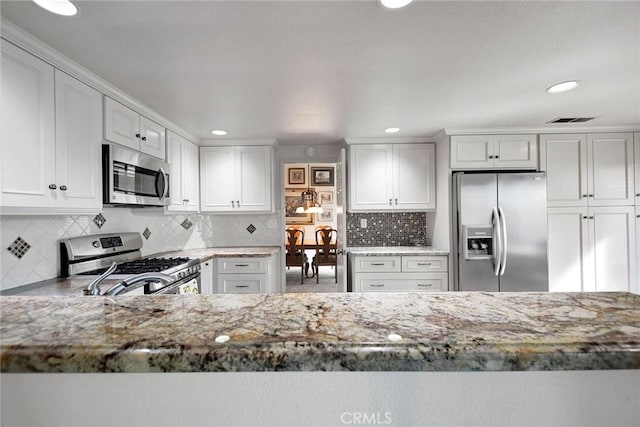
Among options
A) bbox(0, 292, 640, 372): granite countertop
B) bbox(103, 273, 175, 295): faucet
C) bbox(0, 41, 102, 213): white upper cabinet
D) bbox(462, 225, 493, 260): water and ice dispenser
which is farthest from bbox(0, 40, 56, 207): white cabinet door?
bbox(462, 225, 493, 260): water and ice dispenser

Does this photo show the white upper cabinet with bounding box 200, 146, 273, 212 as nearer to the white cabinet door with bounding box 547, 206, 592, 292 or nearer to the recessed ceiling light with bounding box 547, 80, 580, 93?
the recessed ceiling light with bounding box 547, 80, 580, 93

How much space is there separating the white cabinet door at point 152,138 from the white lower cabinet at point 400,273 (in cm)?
218

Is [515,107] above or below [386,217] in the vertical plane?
above

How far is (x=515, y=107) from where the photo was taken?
2.56 metres

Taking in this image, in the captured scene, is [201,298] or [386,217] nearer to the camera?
[201,298]

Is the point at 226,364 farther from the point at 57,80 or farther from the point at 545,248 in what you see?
the point at 545,248

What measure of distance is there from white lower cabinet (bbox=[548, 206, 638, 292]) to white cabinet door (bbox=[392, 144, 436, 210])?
126cm

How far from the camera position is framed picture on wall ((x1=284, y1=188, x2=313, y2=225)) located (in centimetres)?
738

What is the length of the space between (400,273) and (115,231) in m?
2.74

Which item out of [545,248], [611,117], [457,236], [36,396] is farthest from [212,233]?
[611,117]

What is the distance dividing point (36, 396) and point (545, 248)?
3.73 metres

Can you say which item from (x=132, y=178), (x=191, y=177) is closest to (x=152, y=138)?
(x=132, y=178)

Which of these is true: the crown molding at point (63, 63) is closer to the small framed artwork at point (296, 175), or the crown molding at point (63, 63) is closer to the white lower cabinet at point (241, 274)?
the white lower cabinet at point (241, 274)

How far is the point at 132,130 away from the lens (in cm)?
235
